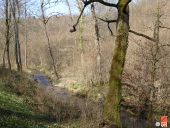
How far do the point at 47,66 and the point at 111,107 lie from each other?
53941 millimetres

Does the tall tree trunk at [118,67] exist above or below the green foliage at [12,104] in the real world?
above

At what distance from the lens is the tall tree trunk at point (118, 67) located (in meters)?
12.9

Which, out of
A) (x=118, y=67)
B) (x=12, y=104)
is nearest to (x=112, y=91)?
(x=118, y=67)

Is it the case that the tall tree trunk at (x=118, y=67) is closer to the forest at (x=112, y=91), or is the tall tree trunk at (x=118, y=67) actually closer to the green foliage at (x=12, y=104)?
the forest at (x=112, y=91)

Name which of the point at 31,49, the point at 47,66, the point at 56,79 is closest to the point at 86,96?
the point at 56,79

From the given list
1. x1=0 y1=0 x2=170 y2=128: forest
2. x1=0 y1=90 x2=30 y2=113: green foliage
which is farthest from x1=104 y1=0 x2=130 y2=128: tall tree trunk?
x1=0 y1=90 x2=30 y2=113: green foliage

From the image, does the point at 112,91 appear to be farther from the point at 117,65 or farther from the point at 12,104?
the point at 12,104

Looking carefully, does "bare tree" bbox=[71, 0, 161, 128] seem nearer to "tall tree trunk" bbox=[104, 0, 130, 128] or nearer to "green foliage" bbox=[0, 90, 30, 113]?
"tall tree trunk" bbox=[104, 0, 130, 128]

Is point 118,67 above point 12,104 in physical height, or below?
above

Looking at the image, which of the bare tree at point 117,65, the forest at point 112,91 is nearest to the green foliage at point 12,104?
the forest at point 112,91

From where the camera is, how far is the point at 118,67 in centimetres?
1292

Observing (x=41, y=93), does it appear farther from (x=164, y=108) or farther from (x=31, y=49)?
(x=31, y=49)

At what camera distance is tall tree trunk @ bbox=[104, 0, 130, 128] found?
12.9 metres

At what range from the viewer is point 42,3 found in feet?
176
